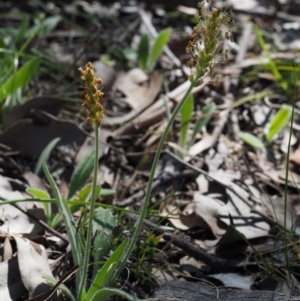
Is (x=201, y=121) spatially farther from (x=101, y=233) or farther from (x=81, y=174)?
(x=101, y=233)

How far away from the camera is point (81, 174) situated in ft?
9.02

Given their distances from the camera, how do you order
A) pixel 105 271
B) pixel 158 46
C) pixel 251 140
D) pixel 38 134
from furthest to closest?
pixel 158 46 → pixel 251 140 → pixel 38 134 → pixel 105 271

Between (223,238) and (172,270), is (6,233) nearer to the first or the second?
(172,270)

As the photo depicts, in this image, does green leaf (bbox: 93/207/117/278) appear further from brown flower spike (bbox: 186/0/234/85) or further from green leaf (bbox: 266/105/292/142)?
green leaf (bbox: 266/105/292/142)

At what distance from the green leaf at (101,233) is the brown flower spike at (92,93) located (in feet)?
2.12

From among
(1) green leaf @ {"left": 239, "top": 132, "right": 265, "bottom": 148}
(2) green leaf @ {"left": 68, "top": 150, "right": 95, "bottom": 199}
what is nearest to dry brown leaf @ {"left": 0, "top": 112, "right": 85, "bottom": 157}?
(2) green leaf @ {"left": 68, "top": 150, "right": 95, "bottom": 199}

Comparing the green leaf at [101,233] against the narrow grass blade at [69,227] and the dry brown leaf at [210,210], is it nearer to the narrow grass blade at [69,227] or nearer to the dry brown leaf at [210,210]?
the narrow grass blade at [69,227]

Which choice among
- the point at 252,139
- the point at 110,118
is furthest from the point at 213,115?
the point at 110,118

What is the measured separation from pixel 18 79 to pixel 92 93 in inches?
64.4

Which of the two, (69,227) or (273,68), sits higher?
(273,68)

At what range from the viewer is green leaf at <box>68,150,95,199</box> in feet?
9.00

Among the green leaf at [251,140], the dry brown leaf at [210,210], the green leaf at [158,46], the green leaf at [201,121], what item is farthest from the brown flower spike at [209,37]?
the green leaf at [158,46]

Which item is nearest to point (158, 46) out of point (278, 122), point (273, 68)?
point (273, 68)

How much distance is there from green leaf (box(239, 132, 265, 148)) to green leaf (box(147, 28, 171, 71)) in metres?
0.87
